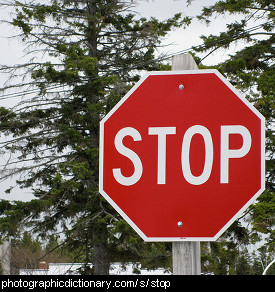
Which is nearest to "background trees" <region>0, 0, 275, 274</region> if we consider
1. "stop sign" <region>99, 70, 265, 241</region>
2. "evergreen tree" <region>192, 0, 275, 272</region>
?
"evergreen tree" <region>192, 0, 275, 272</region>

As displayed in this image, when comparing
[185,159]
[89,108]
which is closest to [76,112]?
[89,108]

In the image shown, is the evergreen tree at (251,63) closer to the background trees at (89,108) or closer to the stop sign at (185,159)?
the background trees at (89,108)

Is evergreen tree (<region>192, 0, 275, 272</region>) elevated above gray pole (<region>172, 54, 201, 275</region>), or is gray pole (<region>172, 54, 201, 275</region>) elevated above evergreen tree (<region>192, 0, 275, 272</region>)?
evergreen tree (<region>192, 0, 275, 272</region>)

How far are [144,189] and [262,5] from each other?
1576 cm

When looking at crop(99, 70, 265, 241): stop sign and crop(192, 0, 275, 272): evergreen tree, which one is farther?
crop(192, 0, 275, 272): evergreen tree

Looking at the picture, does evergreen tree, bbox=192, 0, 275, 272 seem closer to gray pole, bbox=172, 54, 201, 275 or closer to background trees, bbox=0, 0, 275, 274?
background trees, bbox=0, 0, 275, 274

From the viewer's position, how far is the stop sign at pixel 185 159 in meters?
2.32

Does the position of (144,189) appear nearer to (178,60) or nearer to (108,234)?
(178,60)

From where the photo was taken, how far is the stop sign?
2.32 meters

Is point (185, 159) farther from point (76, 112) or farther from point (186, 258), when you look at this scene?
point (76, 112)

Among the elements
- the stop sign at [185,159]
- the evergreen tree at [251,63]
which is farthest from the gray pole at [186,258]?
the evergreen tree at [251,63]

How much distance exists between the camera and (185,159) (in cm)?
236
